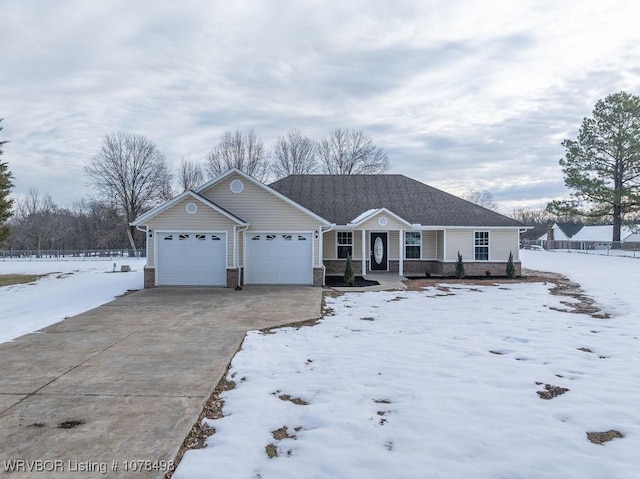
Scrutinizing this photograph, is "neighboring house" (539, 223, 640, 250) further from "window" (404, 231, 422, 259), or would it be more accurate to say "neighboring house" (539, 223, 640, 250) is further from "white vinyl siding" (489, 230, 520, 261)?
"window" (404, 231, 422, 259)

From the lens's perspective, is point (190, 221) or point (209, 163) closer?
point (190, 221)

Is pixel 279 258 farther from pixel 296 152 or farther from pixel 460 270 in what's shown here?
pixel 296 152

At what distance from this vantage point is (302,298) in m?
11.9

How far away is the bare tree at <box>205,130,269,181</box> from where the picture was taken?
38844mm

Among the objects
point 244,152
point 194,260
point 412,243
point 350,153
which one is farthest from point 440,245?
point 244,152

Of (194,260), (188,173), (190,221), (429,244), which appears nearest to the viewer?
(190,221)

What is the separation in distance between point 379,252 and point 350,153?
2191cm

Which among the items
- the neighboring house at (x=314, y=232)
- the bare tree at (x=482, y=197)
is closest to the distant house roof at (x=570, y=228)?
the bare tree at (x=482, y=197)

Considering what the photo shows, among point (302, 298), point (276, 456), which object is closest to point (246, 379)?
point (276, 456)

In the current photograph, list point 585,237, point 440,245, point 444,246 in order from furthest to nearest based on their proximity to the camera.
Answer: point 585,237 < point 440,245 < point 444,246

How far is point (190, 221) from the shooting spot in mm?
14039

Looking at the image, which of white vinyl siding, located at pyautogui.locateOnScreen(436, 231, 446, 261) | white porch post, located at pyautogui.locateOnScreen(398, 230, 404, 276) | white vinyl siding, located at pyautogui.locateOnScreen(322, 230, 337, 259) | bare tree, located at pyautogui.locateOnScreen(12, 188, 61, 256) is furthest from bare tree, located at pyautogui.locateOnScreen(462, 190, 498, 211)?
bare tree, located at pyautogui.locateOnScreen(12, 188, 61, 256)

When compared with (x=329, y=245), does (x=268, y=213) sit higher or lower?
higher

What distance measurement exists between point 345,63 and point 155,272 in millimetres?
10668
